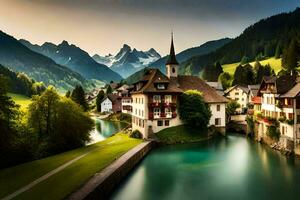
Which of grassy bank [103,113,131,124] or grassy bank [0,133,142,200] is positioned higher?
grassy bank [103,113,131,124]

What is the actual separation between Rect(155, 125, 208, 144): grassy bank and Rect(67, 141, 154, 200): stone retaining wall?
11871 mm

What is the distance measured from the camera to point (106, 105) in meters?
141

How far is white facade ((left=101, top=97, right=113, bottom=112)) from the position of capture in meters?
139

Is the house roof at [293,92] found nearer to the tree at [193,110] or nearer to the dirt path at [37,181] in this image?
the tree at [193,110]

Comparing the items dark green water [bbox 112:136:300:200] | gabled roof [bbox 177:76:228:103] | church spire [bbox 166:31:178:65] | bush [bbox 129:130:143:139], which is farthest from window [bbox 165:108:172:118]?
church spire [bbox 166:31:178:65]

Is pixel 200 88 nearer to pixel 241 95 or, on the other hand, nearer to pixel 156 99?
pixel 156 99

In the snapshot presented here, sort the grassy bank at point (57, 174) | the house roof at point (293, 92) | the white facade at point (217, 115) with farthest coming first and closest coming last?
the white facade at point (217, 115) < the house roof at point (293, 92) < the grassy bank at point (57, 174)

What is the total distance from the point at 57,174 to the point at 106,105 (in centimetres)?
10914

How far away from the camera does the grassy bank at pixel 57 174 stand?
26.4m

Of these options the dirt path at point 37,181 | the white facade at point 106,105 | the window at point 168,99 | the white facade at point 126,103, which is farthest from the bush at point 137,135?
the white facade at point 106,105

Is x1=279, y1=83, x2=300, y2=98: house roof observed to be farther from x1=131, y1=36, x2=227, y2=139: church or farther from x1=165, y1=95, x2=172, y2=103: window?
x1=165, y1=95, x2=172, y2=103: window

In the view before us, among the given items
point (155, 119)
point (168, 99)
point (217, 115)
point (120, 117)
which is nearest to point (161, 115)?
point (155, 119)

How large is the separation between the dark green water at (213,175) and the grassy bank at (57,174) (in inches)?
142

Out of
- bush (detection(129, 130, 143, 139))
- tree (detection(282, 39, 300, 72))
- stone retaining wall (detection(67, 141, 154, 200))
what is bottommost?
stone retaining wall (detection(67, 141, 154, 200))
